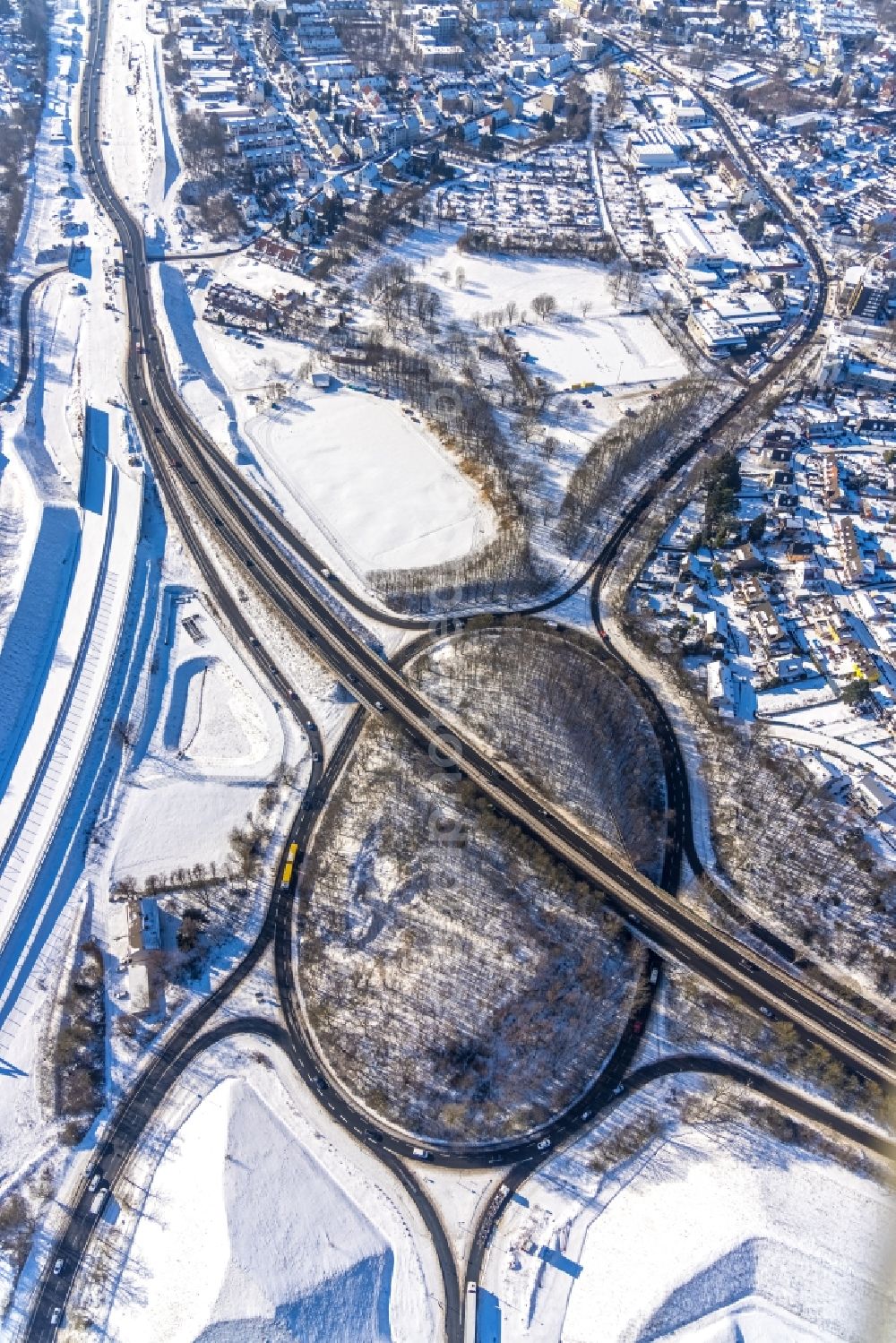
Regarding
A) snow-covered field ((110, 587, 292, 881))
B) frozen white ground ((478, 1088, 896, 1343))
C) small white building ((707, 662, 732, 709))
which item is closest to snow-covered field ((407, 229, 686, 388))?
small white building ((707, 662, 732, 709))

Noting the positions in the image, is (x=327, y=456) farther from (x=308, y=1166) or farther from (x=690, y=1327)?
(x=690, y=1327)

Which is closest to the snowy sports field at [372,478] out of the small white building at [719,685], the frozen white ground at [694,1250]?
the small white building at [719,685]

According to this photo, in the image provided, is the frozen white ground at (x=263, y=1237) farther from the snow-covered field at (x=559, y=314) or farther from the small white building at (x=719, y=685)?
the snow-covered field at (x=559, y=314)

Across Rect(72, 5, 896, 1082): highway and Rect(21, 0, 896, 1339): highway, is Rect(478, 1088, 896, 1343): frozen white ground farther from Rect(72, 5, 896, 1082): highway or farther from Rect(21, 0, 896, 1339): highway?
Rect(72, 5, 896, 1082): highway

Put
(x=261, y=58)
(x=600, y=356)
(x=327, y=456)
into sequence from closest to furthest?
(x=327, y=456), (x=600, y=356), (x=261, y=58)

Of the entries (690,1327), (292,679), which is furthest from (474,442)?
(690,1327)

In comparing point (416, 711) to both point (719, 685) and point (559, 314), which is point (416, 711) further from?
point (559, 314)

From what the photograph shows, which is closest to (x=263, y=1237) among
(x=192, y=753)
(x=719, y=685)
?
(x=192, y=753)
